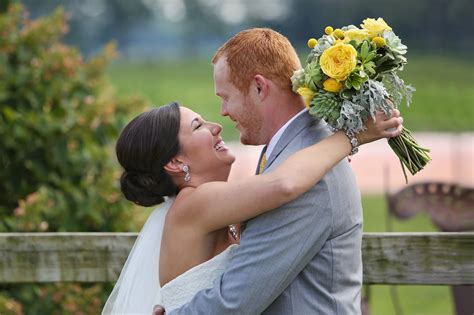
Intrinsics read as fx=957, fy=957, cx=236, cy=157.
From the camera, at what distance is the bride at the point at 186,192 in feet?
9.81

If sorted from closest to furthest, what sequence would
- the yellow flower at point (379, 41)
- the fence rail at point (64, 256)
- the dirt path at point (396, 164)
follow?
the yellow flower at point (379, 41) → the fence rail at point (64, 256) → the dirt path at point (396, 164)

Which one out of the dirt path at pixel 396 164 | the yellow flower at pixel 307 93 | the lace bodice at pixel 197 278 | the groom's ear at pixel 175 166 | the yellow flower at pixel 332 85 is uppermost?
the yellow flower at pixel 332 85

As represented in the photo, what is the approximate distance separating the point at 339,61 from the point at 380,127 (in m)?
0.25

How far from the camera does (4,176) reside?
18.5 ft

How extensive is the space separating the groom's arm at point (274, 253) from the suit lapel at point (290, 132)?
0.68 feet

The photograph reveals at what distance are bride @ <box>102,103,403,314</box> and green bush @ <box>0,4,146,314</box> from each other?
1.78 metres

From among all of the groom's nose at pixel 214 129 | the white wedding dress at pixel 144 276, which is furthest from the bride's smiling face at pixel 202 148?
the white wedding dress at pixel 144 276

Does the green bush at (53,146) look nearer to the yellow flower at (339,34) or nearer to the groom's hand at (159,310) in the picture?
the groom's hand at (159,310)

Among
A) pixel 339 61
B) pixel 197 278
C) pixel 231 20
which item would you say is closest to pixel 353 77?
pixel 339 61

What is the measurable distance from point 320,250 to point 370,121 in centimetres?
43

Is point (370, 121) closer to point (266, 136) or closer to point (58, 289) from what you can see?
point (266, 136)

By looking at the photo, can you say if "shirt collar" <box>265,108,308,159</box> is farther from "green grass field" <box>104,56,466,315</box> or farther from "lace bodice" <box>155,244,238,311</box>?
"green grass field" <box>104,56,466,315</box>

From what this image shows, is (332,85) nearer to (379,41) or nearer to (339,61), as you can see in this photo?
(339,61)

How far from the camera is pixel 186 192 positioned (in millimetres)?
3277
